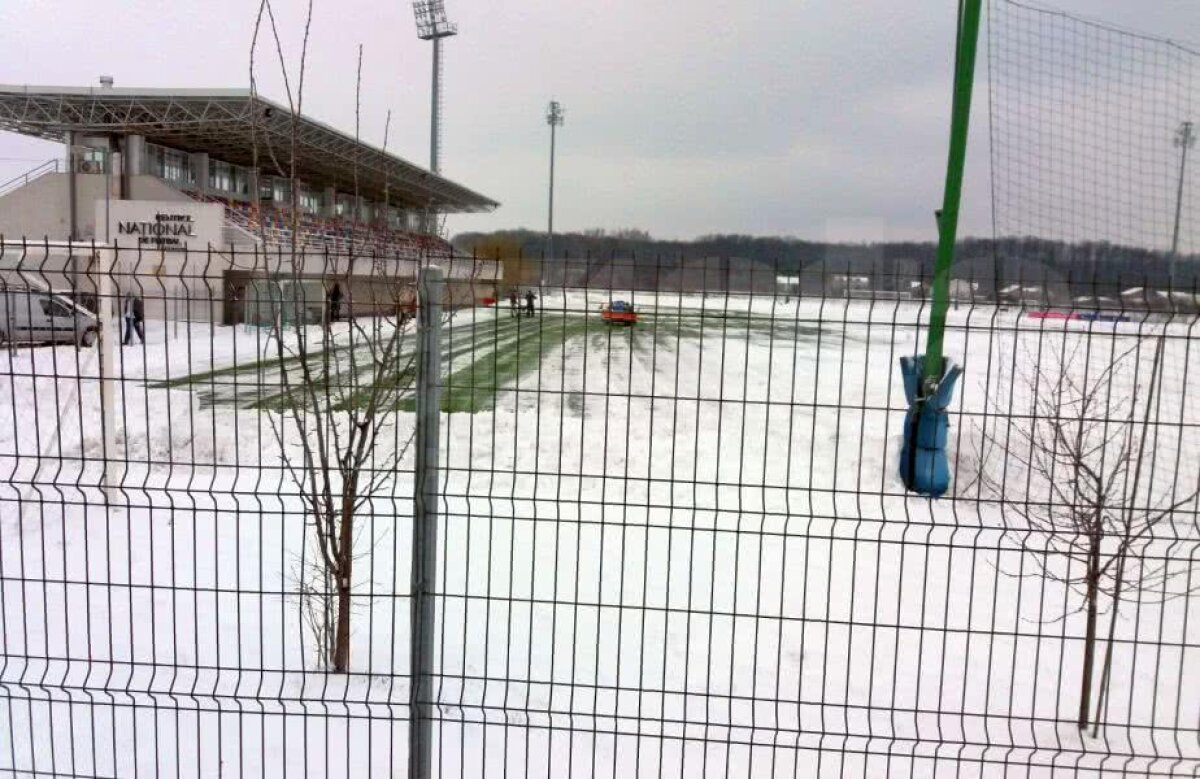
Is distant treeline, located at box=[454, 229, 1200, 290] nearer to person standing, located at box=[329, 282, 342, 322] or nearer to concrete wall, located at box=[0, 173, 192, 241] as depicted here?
person standing, located at box=[329, 282, 342, 322]

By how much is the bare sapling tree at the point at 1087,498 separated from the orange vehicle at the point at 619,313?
1548 mm

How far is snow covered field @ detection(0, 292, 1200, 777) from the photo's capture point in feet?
12.1

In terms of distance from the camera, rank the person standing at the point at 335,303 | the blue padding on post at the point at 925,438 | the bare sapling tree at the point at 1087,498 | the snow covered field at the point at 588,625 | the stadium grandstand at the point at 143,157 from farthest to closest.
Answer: the stadium grandstand at the point at 143,157 → the blue padding on post at the point at 925,438 → the person standing at the point at 335,303 → the bare sapling tree at the point at 1087,498 → the snow covered field at the point at 588,625

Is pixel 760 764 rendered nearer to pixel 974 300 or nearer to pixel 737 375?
pixel 974 300

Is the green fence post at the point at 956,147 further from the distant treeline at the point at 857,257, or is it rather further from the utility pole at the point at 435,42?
the utility pole at the point at 435,42

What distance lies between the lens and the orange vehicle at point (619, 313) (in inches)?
146

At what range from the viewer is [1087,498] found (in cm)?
455

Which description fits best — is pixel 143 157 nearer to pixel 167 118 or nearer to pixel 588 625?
pixel 167 118

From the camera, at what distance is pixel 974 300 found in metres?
3.11

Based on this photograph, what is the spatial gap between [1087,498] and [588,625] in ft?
10.9

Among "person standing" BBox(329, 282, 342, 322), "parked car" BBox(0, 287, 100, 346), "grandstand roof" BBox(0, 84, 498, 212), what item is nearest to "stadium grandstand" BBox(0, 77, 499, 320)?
"grandstand roof" BBox(0, 84, 498, 212)

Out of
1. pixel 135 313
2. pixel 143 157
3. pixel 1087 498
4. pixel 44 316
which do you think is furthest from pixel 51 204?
pixel 1087 498

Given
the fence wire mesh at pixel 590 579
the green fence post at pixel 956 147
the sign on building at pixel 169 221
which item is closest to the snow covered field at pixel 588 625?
the fence wire mesh at pixel 590 579

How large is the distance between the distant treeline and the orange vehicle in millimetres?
242
